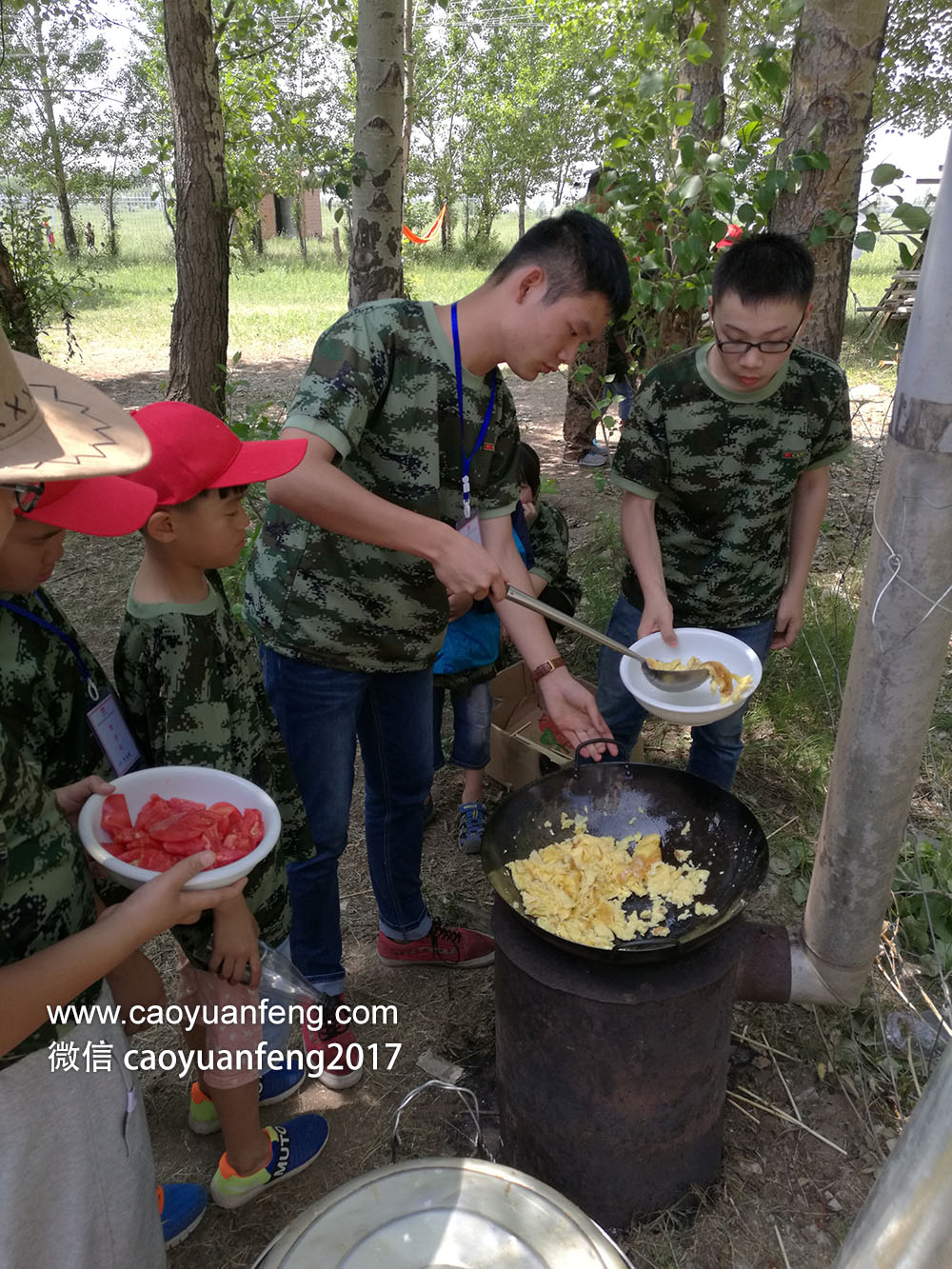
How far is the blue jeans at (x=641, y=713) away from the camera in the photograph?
2.87 metres

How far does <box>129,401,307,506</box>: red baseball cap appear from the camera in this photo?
1.64 m

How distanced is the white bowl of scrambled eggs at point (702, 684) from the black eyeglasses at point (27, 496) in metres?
1.53

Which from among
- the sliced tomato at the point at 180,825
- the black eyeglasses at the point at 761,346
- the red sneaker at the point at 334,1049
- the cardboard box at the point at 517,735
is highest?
the black eyeglasses at the point at 761,346

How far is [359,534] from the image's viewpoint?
193 centimetres

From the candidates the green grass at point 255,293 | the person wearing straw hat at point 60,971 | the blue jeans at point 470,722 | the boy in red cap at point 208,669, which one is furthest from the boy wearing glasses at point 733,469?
the green grass at point 255,293

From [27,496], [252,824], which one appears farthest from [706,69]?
[252,824]

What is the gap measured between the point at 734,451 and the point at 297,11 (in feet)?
29.6

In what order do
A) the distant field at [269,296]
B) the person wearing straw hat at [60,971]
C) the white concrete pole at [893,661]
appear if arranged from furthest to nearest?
the distant field at [269,296] < the white concrete pole at [893,661] < the person wearing straw hat at [60,971]

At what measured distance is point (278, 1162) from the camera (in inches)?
85.1

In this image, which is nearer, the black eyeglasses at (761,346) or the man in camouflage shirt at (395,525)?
the man in camouflage shirt at (395,525)

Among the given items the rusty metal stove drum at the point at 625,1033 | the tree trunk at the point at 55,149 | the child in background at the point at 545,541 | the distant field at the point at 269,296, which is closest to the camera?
the rusty metal stove drum at the point at 625,1033

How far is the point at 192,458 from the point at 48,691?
0.50 metres

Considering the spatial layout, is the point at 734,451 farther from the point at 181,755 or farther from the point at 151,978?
the point at 151,978

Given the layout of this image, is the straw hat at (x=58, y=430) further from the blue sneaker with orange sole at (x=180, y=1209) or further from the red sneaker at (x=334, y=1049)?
the red sneaker at (x=334, y=1049)
